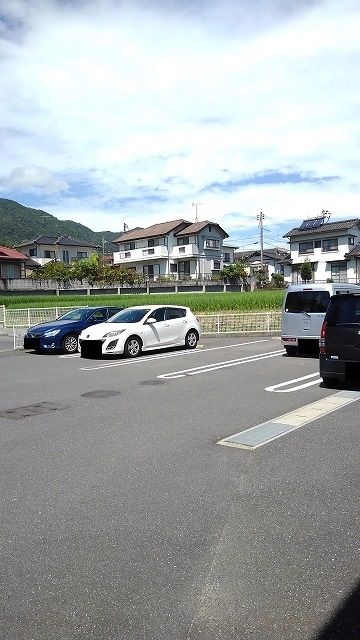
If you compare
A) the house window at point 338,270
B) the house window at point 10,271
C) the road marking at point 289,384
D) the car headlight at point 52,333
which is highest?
the house window at point 10,271

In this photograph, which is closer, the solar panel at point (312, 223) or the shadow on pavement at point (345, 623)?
the shadow on pavement at point (345, 623)

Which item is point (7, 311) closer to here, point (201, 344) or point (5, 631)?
point (201, 344)

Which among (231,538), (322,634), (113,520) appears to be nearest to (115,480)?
(113,520)

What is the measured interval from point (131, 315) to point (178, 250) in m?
52.5

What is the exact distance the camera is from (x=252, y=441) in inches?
236

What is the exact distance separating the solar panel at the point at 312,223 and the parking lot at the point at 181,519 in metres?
50.7

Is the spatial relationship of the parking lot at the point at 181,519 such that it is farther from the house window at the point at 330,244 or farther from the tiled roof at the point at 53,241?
the tiled roof at the point at 53,241

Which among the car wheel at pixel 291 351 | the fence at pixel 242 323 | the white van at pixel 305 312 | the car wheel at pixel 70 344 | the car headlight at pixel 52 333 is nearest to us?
the white van at pixel 305 312

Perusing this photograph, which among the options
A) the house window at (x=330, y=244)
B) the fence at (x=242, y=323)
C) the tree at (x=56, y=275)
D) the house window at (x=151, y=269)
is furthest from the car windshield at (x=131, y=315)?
the house window at (x=151, y=269)

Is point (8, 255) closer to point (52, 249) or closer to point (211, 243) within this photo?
point (52, 249)

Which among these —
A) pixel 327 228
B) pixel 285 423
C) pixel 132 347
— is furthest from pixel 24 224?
pixel 285 423

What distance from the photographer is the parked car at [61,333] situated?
52.6 feet

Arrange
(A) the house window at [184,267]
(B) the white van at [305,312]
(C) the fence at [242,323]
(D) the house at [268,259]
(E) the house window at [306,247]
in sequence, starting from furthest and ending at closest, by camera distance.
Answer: (D) the house at [268,259] → (A) the house window at [184,267] → (E) the house window at [306,247] → (C) the fence at [242,323] → (B) the white van at [305,312]

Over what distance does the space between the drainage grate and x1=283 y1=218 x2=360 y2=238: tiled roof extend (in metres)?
47.9
